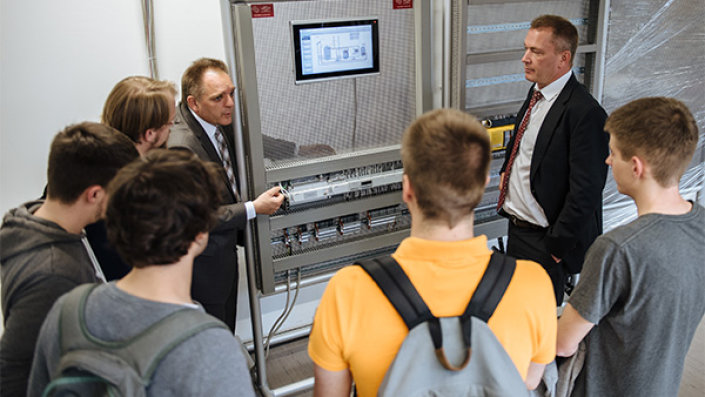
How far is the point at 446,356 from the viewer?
941mm

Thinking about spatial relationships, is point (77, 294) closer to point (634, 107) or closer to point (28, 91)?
point (634, 107)

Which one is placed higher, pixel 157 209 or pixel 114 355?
pixel 157 209

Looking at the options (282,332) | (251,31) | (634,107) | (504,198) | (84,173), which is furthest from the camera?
(282,332)

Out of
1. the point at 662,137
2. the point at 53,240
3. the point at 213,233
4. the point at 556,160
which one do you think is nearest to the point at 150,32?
the point at 213,233

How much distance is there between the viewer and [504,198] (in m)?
2.45

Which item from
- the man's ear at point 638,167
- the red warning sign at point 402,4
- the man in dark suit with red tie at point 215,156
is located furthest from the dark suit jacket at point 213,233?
the man's ear at point 638,167

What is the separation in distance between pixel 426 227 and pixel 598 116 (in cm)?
146

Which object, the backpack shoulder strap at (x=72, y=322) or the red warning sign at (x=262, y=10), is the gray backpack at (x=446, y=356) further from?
the red warning sign at (x=262, y=10)

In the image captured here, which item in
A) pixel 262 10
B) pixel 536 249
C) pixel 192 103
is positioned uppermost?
pixel 262 10

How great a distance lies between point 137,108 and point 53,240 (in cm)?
75

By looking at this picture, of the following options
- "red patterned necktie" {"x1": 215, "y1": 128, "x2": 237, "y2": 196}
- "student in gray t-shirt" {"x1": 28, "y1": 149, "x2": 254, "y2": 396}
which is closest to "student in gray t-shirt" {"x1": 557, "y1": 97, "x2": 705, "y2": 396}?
"student in gray t-shirt" {"x1": 28, "y1": 149, "x2": 254, "y2": 396}

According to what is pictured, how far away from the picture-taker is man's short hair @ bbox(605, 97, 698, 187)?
1281 mm

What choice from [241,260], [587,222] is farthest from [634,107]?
[241,260]

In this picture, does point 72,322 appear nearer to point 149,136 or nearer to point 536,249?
point 149,136
